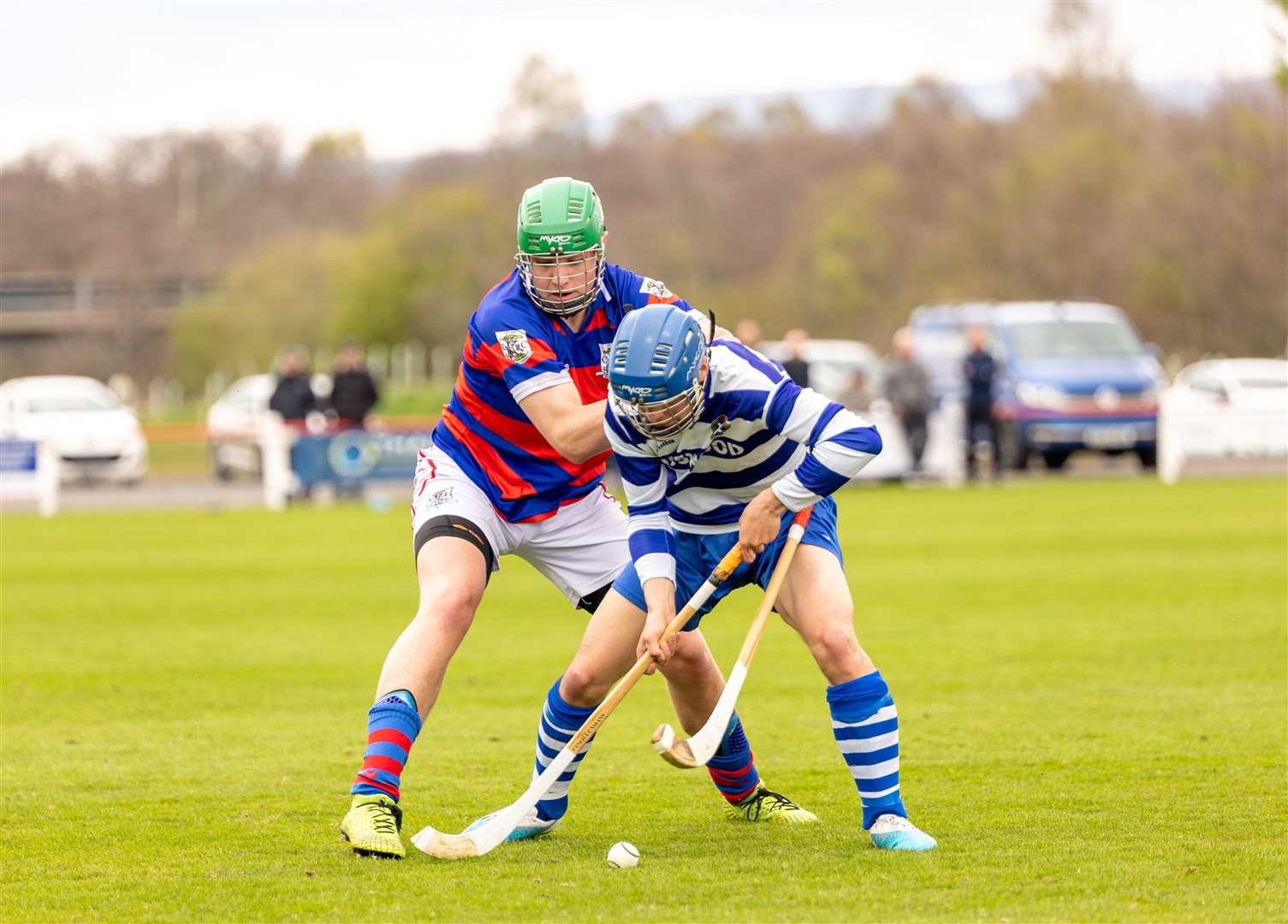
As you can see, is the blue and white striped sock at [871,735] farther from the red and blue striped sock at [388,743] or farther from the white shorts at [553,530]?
the red and blue striped sock at [388,743]

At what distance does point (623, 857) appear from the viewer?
521 cm

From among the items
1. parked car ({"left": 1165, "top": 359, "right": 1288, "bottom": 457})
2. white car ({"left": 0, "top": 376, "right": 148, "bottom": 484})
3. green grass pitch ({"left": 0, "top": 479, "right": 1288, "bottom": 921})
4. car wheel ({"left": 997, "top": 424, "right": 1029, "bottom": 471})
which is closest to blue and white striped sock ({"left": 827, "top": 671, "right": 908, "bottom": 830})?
green grass pitch ({"left": 0, "top": 479, "right": 1288, "bottom": 921})

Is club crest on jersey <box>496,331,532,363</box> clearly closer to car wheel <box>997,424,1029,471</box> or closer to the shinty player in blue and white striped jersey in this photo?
the shinty player in blue and white striped jersey

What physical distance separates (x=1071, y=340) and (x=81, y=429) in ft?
54.1

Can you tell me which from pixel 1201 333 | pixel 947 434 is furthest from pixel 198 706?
pixel 1201 333

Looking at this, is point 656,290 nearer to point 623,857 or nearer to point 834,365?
point 623,857

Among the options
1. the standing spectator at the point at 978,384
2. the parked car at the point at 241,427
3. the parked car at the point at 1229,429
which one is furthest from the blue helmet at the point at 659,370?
the parked car at the point at 1229,429

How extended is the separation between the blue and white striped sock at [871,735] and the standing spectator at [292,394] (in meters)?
19.8

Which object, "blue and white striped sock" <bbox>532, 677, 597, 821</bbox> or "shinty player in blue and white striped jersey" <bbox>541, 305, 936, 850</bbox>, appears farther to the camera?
"blue and white striped sock" <bbox>532, 677, 597, 821</bbox>

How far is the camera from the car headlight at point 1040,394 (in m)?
26.3

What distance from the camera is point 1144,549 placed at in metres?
15.8

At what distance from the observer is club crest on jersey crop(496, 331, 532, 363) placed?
5.82 m

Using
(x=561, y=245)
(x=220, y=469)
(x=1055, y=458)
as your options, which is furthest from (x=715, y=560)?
(x=220, y=469)

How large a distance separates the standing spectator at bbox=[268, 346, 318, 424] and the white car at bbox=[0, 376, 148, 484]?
17.1ft
